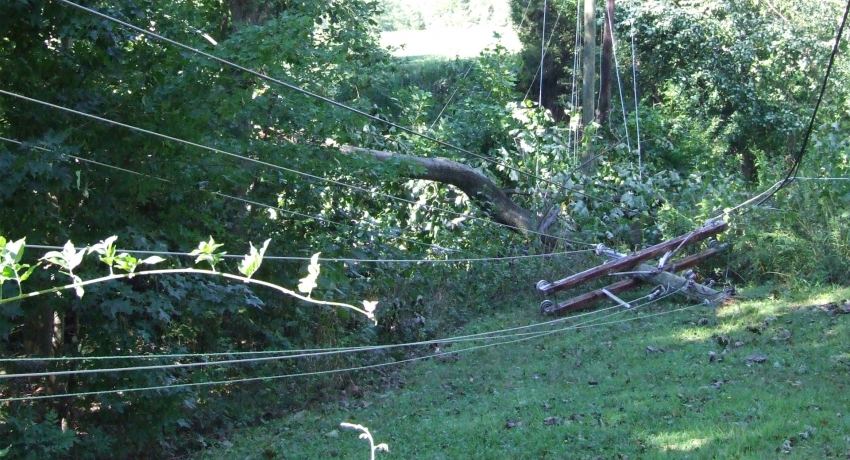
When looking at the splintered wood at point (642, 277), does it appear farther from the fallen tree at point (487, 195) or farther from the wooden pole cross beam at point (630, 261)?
the fallen tree at point (487, 195)

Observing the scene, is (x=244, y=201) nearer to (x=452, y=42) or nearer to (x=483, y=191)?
(x=483, y=191)

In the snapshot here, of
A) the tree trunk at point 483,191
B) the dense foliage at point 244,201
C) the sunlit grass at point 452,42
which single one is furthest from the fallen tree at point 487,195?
the sunlit grass at point 452,42

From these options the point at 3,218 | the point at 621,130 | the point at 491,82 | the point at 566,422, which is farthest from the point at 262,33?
the point at 621,130

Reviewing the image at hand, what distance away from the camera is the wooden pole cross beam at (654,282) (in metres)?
11.2

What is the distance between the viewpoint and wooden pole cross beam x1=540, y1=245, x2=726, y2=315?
11180mm

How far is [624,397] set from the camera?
7.74 metres

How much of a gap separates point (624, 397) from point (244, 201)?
404 cm

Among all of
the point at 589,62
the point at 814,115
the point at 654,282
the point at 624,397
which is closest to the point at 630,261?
the point at 654,282

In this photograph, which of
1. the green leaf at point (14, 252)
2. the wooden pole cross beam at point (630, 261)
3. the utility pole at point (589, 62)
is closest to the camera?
the green leaf at point (14, 252)

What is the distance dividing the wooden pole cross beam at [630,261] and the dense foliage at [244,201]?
880 millimetres

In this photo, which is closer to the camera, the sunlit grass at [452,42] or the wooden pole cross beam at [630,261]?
the wooden pole cross beam at [630,261]

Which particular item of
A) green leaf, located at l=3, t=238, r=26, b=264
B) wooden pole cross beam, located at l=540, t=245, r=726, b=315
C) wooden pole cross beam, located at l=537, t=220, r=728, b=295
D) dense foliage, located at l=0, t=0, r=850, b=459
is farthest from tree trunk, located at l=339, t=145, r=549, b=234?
green leaf, located at l=3, t=238, r=26, b=264

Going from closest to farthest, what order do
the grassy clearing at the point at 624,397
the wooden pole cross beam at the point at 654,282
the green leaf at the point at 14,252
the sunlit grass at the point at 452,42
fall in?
the green leaf at the point at 14,252 → the grassy clearing at the point at 624,397 → the wooden pole cross beam at the point at 654,282 → the sunlit grass at the point at 452,42

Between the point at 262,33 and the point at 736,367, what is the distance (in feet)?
18.5
